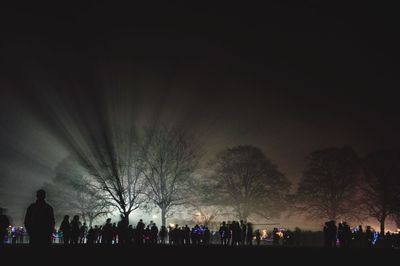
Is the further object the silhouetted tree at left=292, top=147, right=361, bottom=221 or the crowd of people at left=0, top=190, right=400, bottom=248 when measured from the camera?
the silhouetted tree at left=292, top=147, right=361, bottom=221

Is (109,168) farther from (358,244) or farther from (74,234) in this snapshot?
(358,244)

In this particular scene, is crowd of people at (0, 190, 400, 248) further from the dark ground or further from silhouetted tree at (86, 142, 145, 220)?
silhouetted tree at (86, 142, 145, 220)

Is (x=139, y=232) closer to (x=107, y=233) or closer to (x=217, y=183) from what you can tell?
(x=107, y=233)

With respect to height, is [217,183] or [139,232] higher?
[217,183]

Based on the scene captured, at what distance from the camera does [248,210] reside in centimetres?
5753

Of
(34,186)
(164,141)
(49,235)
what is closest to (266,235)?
(164,141)

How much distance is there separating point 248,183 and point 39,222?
161ft

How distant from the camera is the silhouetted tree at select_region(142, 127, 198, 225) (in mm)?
52375

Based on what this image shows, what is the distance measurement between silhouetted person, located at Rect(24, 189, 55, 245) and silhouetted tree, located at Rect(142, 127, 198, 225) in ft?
132

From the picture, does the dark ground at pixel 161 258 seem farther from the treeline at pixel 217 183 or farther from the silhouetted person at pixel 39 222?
the treeline at pixel 217 183

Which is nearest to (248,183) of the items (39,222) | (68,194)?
(68,194)

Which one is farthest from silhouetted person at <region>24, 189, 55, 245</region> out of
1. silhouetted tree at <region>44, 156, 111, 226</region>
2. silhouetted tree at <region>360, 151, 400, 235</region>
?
silhouetted tree at <region>360, 151, 400, 235</region>

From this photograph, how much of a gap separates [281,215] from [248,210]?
4662mm

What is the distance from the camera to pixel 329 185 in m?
56.4
